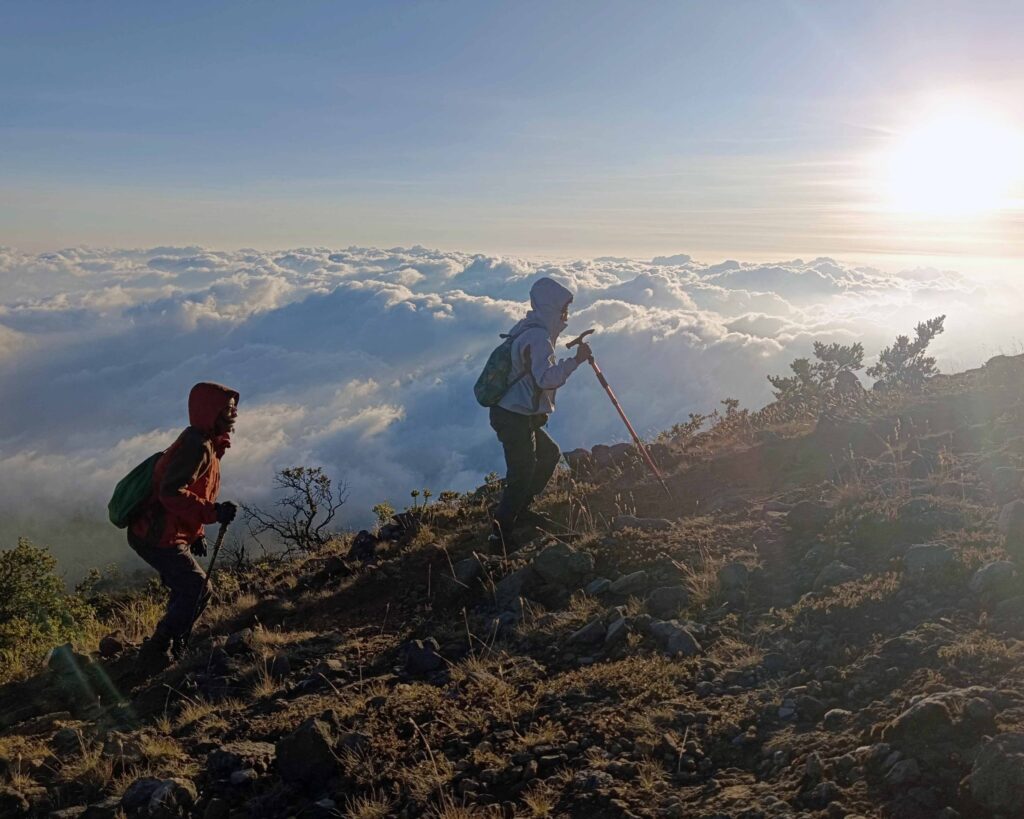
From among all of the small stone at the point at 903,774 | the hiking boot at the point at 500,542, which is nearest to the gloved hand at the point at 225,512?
the hiking boot at the point at 500,542

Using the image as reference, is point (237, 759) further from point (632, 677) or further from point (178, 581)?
point (178, 581)

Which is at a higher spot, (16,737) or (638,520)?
(638,520)

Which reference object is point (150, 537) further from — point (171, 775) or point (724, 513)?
point (724, 513)

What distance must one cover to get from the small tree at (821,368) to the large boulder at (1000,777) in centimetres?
984

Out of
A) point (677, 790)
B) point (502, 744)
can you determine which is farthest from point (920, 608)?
point (502, 744)

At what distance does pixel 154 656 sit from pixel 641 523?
4.12 metres

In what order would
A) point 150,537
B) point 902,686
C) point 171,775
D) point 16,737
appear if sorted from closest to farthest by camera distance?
point 902,686
point 171,775
point 16,737
point 150,537

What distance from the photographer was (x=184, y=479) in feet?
17.9

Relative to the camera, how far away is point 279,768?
3.77m

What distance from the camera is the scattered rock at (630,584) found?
543cm

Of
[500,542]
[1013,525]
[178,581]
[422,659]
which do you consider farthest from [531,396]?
[1013,525]

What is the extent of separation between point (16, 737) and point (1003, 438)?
811 cm

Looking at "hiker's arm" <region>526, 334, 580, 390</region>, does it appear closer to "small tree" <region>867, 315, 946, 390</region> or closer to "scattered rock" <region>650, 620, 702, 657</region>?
"scattered rock" <region>650, 620, 702, 657</region>

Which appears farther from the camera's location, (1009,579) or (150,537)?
(150,537)
